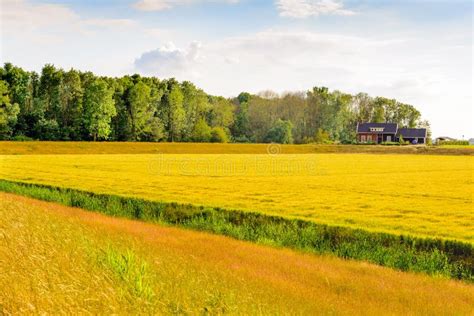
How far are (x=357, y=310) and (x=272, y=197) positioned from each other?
14446 millimetres

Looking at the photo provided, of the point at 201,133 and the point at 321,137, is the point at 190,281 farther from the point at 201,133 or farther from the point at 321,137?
the point at 321,137

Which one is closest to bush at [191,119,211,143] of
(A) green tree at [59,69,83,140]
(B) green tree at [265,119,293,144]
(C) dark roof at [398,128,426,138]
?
(B) green tree at [265,119,293,144]

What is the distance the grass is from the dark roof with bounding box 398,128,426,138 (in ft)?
409

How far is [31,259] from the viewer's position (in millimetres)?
Result: 8664

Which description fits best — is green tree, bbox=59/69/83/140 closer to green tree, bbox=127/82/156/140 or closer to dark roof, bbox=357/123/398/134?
green tree, bbox=127/82/156/140

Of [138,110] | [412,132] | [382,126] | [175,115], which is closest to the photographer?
[138,110]

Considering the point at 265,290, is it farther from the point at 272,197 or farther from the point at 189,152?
the point at 189,152

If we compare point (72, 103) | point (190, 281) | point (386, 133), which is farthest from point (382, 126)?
point (190, 281)

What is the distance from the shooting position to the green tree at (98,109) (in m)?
87.0

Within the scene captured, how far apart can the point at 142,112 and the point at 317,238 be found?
83692 mm

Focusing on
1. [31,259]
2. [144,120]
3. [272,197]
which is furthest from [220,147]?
[31,259]

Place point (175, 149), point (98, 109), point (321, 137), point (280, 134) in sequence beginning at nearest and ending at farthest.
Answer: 1. point (175, 149)
2. point (98, 109)
3. point (280, 134)
4. point (321, 137)

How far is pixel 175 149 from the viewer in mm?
78625

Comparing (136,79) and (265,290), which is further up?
(136,79)
